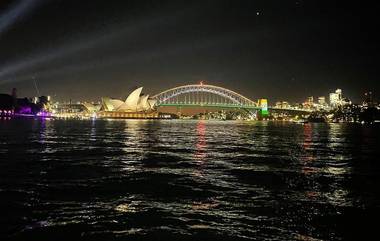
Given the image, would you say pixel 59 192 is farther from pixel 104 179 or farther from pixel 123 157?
pixel 123 157

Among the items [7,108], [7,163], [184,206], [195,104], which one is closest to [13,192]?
[184,206]

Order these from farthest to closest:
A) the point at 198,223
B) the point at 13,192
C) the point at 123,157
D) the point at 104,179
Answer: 1. the point at 123,157
2. the point at 104,179
3. the point at 13,192
4. the point at 198,223

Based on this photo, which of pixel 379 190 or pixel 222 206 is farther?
pixel 379 190

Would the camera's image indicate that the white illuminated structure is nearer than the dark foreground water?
No

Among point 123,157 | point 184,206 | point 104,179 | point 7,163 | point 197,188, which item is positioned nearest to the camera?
point 184,206

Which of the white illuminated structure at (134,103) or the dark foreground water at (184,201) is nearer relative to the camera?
the dark foreground water at (184,201)

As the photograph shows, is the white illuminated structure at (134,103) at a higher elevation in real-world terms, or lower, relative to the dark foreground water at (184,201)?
higher

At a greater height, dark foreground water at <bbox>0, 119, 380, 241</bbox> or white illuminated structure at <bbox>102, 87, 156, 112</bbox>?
white illuminated structure at <bbox>102, 87, 156, 112</bbox>

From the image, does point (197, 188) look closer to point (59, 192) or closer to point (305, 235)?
point (59, 192)

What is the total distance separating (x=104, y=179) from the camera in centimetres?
1722

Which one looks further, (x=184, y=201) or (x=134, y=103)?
(x=134, y=103)

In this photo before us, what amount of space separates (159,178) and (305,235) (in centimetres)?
906

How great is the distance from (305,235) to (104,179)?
387 inches

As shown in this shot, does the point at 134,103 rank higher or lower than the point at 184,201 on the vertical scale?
higher
